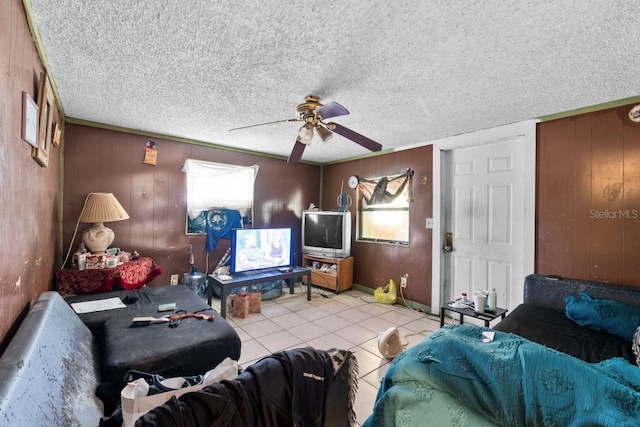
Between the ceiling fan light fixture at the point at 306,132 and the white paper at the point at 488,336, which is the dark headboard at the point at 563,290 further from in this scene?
the ceiling fan light fixture at the point at 306,132

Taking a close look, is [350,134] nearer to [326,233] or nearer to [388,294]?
[326,233]

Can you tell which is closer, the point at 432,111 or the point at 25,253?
the point at 25,253

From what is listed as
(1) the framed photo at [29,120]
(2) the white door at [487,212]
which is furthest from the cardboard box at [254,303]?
(1) the framed photo at [29,120]

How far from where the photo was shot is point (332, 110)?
2076mm

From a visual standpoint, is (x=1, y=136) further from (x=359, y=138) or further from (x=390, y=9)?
(x=359, y=138)

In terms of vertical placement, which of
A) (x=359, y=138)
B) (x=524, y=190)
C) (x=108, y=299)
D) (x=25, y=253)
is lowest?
(x=108, y=299)

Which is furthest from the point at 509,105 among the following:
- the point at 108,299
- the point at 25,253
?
the point at 108,299

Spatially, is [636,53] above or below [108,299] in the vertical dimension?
above

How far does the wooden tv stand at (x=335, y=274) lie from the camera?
4441 millimetres

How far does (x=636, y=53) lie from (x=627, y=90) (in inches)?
27.8

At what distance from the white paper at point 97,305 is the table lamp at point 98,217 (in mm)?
757

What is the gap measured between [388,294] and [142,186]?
363 cm

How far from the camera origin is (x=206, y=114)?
285cm

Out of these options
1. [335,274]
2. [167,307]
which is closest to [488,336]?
[167,307]
